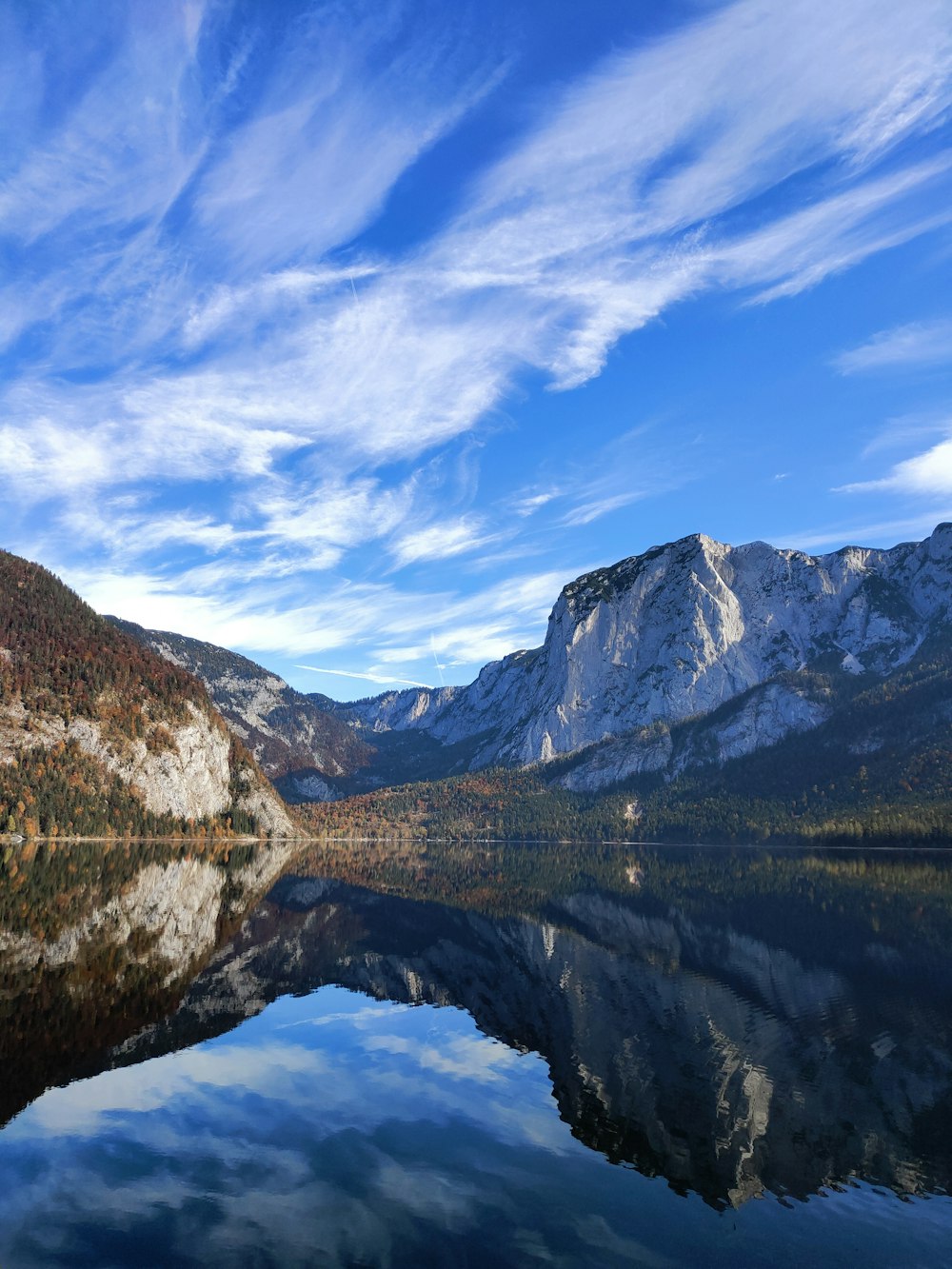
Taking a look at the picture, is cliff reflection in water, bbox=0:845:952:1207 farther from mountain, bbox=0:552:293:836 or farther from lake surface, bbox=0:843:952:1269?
mountain, bbox=0:552:293:836

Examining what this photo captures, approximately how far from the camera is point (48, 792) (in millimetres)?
155625

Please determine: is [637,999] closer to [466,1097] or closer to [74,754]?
[466,1097]

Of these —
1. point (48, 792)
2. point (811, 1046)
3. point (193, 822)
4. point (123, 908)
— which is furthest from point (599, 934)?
point (193, 822)

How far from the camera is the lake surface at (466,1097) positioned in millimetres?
18094

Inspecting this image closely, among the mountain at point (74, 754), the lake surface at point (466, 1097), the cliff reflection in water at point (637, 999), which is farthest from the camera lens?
the mountain at point (74, 754)

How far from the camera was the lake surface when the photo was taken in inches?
712

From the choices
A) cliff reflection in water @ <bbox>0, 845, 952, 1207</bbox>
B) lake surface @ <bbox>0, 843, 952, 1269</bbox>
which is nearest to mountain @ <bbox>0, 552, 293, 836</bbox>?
cliff reflection in water @ <bbox>0, 845, 952, 1207</bbox>

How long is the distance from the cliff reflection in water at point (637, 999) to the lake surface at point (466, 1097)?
196 millimetres

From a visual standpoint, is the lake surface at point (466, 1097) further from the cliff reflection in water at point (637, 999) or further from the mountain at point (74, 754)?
the mountain at point (74, 754)

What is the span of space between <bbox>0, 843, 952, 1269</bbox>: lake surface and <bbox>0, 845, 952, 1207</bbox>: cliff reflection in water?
0.20 m

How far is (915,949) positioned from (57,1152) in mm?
57119

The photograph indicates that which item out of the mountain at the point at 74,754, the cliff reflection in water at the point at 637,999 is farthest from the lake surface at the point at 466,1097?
the mountain at the point at 74,754

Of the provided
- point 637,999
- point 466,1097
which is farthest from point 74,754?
point 466,1097

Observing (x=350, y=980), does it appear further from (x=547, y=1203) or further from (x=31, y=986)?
(x=547, y=1203)
